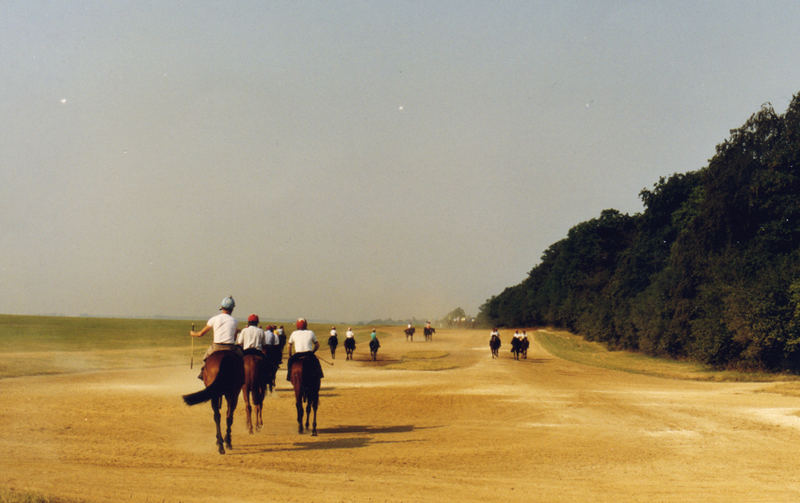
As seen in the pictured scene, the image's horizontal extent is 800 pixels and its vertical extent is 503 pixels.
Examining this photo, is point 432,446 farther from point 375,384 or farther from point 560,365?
point 560,365

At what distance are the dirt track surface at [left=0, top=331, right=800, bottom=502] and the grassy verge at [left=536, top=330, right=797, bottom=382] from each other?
6.77 m

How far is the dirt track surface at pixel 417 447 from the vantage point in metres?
9.02

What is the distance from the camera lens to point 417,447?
12.7 m

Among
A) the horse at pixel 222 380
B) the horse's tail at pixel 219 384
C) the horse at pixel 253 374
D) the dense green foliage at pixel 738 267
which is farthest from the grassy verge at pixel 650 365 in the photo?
the horse's tail at pixel 219 384

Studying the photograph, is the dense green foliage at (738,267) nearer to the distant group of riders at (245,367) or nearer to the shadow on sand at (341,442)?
the shadow on sand at (341,442)

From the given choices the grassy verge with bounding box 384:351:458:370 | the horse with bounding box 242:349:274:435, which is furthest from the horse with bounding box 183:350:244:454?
the grassy verge with bounding box 384:351:458:370

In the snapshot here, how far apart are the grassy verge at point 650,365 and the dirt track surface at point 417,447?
677 cm

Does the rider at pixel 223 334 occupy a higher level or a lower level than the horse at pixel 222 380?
higher

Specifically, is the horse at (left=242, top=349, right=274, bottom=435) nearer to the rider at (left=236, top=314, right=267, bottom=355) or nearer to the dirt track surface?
the rider at (left=236, top=314, right=267, bottom=355)

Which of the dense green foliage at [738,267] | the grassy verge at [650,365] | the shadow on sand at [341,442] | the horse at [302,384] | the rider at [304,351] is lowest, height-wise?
the grassy verge at [650,365]

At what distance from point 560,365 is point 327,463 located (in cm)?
3243

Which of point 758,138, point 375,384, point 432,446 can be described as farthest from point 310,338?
point 758,138

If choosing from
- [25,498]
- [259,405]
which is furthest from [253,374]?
[25,498]

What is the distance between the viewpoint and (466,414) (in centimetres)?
1778
